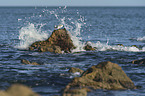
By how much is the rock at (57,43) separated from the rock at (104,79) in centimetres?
910

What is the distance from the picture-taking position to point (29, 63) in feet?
55.8

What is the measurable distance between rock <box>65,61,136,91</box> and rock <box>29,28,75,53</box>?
9097mm

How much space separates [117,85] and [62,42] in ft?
33.9

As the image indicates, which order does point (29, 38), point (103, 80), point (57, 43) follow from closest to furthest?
point (103, 80), point (57, 43), point (29, 38)

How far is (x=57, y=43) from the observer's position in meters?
21.9

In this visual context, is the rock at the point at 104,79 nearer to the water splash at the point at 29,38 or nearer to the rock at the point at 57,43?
the rock at the point at 57,43

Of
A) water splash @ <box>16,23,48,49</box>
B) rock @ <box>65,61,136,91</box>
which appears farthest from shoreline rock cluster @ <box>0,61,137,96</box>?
water splash @ <box>16,23,48,49</box>

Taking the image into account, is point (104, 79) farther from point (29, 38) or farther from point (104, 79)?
point (29, 38)

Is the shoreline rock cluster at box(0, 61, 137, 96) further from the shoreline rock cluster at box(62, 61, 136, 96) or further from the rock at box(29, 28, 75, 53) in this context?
the rock at box(29, 28, 75, 53)

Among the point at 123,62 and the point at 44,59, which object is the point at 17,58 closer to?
the point at 44,59

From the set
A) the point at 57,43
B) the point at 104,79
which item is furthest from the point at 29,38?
the point at 104,79

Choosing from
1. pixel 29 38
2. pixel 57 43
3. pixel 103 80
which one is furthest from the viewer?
pixel 29 38

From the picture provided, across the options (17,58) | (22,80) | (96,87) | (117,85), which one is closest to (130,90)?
(117,85)

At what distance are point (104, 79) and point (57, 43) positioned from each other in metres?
10.0
